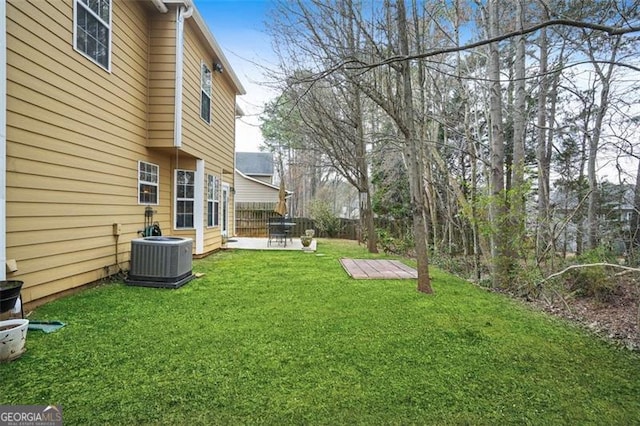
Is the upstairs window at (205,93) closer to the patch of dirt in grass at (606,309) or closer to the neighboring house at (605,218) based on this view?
the neighboring house at (605,218)

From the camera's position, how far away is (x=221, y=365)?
2338mm

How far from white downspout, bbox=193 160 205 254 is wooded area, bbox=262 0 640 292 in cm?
205

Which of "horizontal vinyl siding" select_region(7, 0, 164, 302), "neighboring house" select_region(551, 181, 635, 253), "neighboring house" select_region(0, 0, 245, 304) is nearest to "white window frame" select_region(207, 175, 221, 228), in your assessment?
"neighboring house" select_region(0, 0, 245, 304)

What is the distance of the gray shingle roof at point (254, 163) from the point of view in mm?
21891

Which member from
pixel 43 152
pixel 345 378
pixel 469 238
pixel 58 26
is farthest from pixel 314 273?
pixel 469 238

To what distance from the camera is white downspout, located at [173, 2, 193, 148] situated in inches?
237

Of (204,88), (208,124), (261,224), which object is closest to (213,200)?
(208,124)

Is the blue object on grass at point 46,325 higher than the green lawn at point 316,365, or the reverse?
the blue object on grass at point 46,325

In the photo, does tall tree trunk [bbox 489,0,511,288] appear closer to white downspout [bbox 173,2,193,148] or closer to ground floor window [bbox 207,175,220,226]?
white downspout [bbox 173,2,193,148]

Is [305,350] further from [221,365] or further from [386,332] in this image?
[386,332]

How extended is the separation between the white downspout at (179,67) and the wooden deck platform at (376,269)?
410 centimetres

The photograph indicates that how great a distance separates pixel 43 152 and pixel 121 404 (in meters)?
3.30

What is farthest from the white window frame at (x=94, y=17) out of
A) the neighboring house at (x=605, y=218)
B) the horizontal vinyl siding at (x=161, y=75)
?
the neighboring house at (x=605, y=218)

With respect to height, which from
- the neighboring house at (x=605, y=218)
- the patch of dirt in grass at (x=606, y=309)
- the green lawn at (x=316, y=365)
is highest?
the neighboring house at (x=605, y=218)
